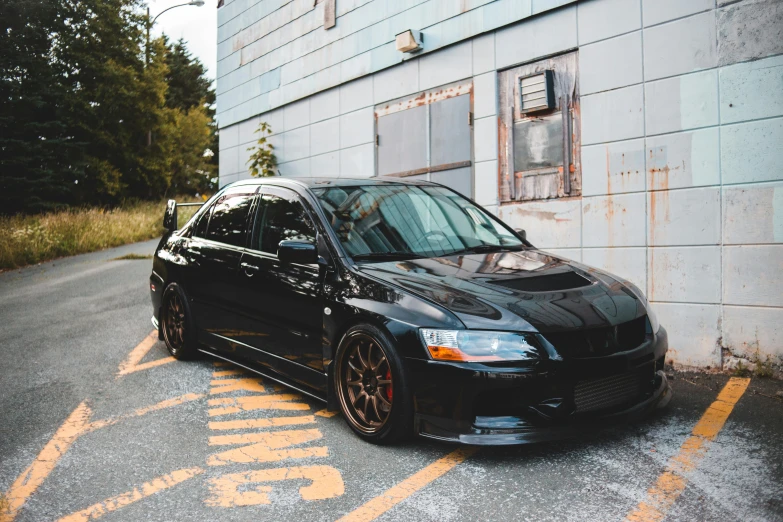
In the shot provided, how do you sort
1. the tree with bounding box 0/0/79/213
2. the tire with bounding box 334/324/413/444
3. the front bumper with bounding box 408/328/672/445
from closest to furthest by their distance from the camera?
the front bumper with bounding box 408/328/672/445 < the tire with bounding box 334/324/413/444 < the tree with bounding box 0/0/79/213

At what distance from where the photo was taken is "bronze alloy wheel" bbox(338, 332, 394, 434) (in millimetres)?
3715

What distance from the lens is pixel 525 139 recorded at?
7.26m

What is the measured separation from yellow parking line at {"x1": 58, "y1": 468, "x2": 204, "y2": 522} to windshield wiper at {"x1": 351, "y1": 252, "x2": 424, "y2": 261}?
152cm

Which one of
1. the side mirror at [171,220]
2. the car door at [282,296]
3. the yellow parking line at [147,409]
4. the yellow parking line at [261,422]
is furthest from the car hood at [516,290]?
the side mirror at [171,220]

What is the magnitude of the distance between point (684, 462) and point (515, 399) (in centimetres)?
100

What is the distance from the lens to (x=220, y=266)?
5.24 metres

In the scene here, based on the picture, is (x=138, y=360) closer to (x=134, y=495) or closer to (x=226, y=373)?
(x=226, y=373)

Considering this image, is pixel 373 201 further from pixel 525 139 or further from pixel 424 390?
pixel 525 139

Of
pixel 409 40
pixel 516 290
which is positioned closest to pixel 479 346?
pixel 516 290

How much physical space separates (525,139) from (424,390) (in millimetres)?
4460

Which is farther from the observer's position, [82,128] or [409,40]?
[82,128]

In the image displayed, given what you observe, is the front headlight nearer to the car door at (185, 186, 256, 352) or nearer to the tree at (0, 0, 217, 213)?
the car door at (185, 186, 256, 352)

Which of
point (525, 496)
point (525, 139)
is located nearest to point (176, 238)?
point (525, 139)

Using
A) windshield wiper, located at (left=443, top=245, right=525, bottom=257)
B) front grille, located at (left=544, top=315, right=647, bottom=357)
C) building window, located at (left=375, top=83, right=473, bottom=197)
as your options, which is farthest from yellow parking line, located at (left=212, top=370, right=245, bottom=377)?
building window, located at (left=375, top=83, right=473, bottom=197)
